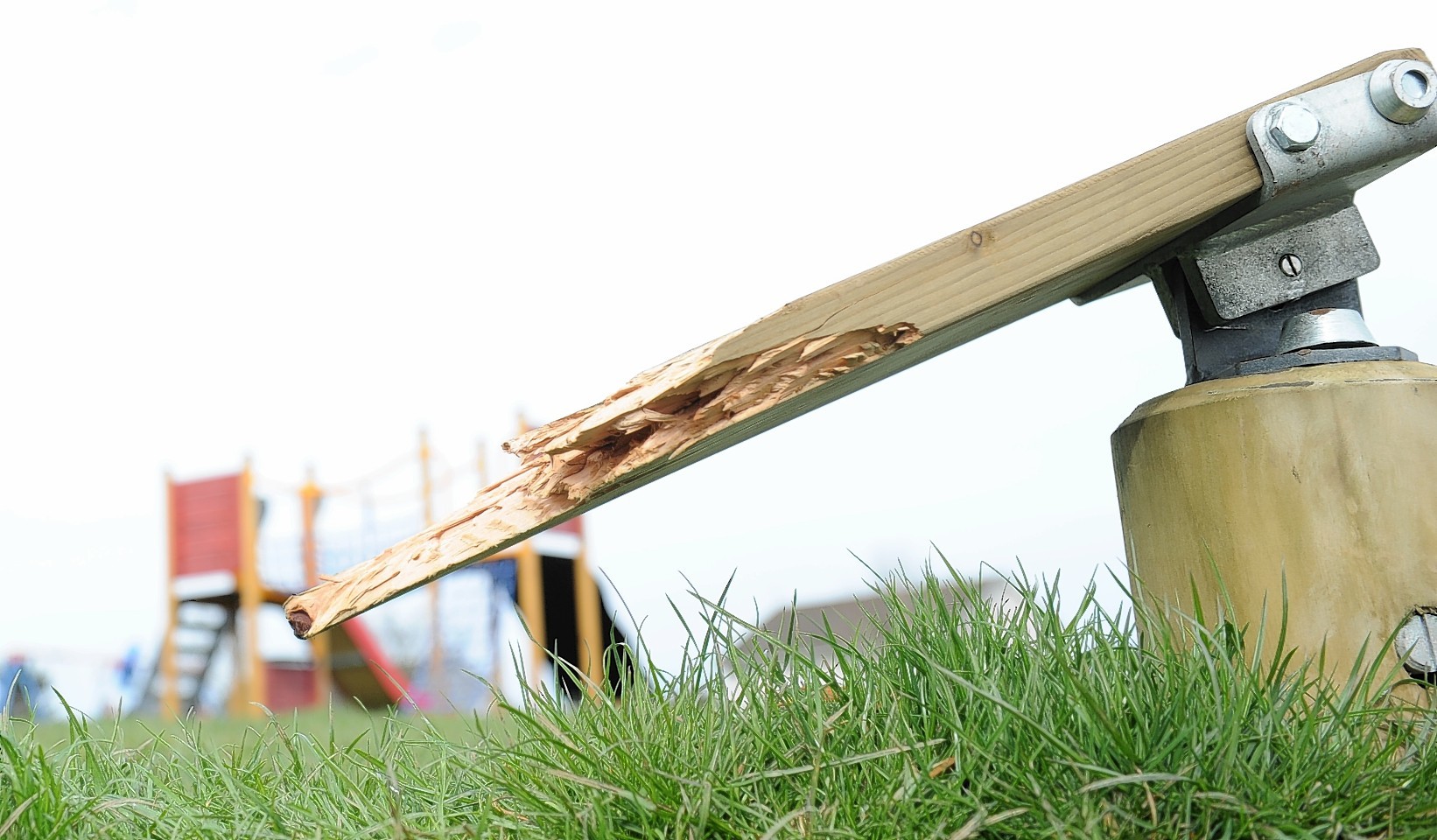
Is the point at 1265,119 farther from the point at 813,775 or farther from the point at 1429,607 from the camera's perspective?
the point at 813,775

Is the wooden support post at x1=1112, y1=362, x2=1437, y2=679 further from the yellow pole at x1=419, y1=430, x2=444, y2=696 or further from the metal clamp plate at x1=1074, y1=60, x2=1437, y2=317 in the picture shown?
the yellow pole at x1=419, y1=430, x2=444, y2=696

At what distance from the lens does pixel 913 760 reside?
1.03m

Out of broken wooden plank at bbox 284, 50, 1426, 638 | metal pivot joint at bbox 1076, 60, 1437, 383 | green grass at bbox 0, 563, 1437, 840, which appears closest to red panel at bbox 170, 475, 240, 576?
green grass at bbox 0, 563, 1437, 840

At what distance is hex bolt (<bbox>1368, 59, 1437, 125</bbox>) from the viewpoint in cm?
117

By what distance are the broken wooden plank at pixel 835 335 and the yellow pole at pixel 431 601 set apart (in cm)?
1044

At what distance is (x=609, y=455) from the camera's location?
3.89 ft

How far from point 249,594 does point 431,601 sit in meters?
1.96

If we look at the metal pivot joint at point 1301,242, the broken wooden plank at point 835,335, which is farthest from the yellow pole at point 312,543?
the metal pivot joint at point 1301,242

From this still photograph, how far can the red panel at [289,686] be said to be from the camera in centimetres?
1202

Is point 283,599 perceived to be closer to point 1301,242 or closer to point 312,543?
point 312,543

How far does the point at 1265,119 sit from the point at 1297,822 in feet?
2.32

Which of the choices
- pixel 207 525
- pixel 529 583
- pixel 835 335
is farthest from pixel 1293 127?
pixel 207 525

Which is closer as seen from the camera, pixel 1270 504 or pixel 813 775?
pixel 813 775

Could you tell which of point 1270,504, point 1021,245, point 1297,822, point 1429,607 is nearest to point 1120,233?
point 1021,245
